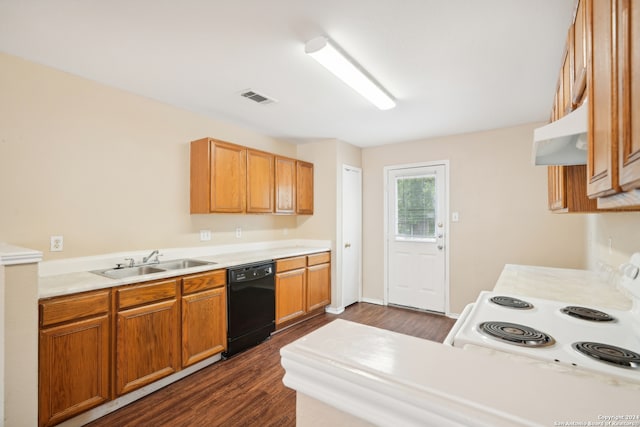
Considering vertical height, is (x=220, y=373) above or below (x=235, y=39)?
below

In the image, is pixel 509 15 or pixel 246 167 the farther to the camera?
pixel 246 167

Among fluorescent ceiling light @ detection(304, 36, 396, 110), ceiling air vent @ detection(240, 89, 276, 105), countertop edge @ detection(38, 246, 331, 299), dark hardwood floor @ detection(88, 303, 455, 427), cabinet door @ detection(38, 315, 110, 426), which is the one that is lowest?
dark hardwood floor @ detection(88, 303, 455, 427)

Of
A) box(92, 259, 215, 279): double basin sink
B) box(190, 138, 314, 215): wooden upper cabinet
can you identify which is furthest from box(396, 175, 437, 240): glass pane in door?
box(92, 259, 215, 279): double basin sink

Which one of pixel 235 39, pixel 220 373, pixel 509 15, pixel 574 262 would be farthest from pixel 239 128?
pixel 574 262

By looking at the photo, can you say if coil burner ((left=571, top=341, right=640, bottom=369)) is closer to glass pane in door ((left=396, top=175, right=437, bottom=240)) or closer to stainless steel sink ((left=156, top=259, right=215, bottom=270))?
stainless steel sink ((left=156, top=259, right=215, bottom=270))

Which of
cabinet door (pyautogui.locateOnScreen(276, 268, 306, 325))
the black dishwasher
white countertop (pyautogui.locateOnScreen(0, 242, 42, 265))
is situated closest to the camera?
white countertop (pyautogui.locateOnScreen(0, 242, 42, 265))

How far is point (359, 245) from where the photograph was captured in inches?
187

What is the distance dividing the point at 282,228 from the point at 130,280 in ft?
7.83

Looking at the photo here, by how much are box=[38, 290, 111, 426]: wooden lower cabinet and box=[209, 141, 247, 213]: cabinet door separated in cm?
133

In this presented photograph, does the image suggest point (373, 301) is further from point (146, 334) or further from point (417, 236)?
point (146, 334)

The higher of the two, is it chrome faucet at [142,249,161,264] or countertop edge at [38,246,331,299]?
chrome faucet at [142,249,161,264]

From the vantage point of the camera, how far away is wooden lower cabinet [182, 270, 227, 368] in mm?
2504

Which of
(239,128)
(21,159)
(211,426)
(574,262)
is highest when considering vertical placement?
(239,128)

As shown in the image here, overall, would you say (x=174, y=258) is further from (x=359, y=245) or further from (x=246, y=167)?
(x=359, y=245)
